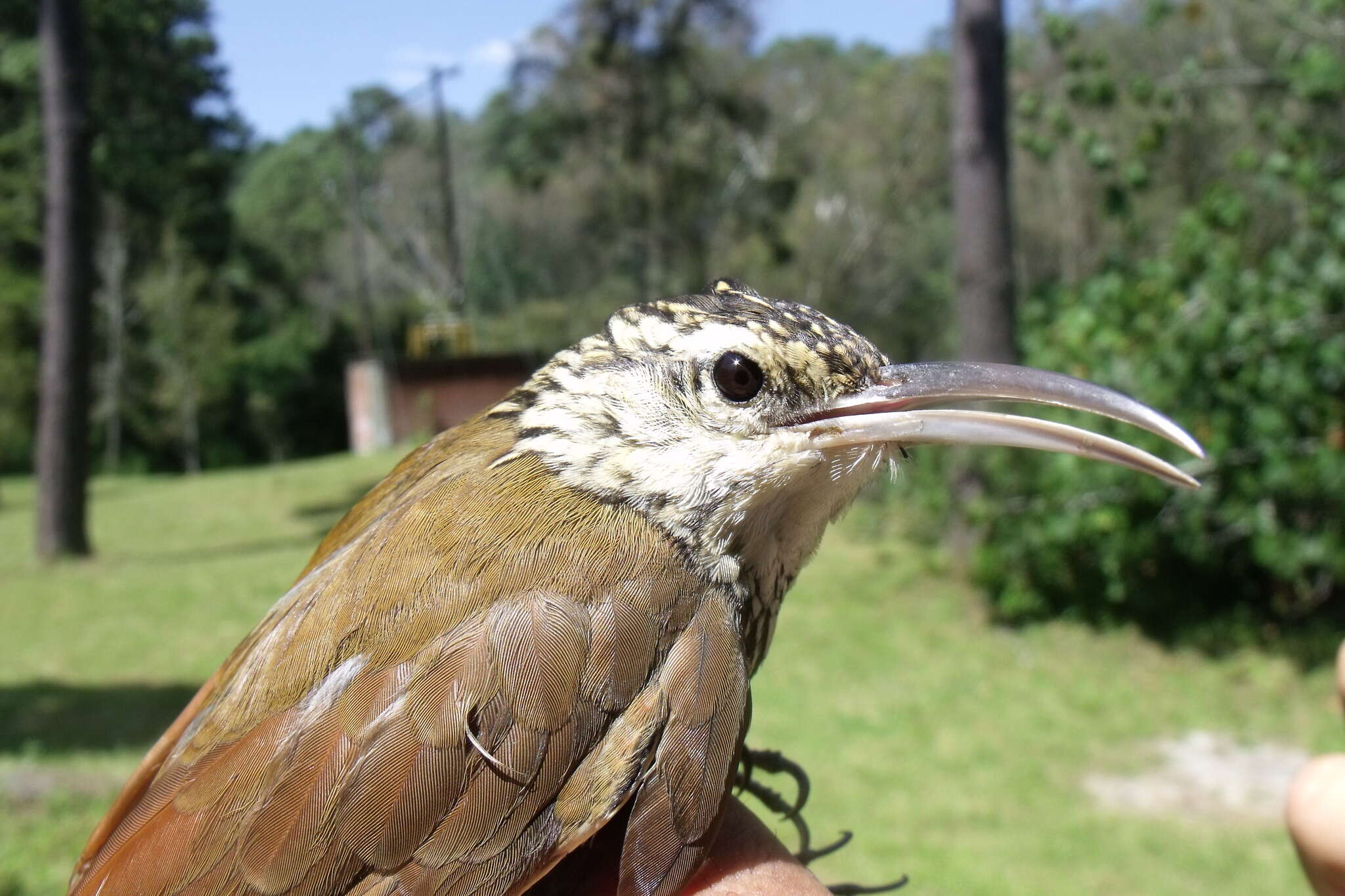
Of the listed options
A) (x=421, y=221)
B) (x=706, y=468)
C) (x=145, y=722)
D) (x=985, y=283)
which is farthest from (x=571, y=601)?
(x=421, y=221)

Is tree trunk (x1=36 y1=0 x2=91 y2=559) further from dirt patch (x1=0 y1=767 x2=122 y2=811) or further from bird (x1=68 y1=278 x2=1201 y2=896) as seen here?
bird (x1=68 y1=278 x2=1201 y2=896)

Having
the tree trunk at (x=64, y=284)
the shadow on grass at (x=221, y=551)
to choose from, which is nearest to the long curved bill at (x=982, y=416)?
the shadow on grass at (x=221, y=551)

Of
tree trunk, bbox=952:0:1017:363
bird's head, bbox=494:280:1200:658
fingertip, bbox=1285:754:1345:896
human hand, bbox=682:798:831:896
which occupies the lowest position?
human hand, bbox=682:798:831:896

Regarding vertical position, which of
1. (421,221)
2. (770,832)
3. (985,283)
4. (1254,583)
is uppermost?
(421,221)

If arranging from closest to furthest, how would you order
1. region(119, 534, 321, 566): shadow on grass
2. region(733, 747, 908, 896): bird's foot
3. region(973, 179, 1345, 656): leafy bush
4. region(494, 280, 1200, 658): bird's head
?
region(494, 280, 1200, 658): bird's head < region(733, 747, 908, 896): bird's foot < region(973, 179, 1345, 656): leafy bush < region(119, 534, 321, 566): shadow on grass

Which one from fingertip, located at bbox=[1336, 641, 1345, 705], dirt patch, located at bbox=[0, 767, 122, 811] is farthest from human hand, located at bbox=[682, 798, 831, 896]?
dirt patch, located at bbox=[0, 767, 122, 811]

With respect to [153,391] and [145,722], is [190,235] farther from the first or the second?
[145,722]
